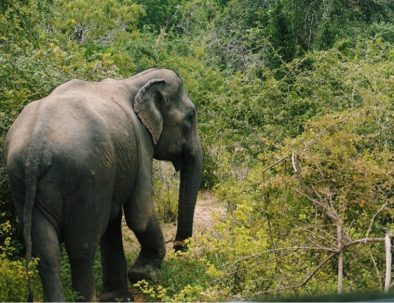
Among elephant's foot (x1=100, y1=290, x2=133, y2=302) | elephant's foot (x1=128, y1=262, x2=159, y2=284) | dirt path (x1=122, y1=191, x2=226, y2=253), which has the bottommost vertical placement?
dirt path (x1=122, y1=191, x2=226, y2=253)

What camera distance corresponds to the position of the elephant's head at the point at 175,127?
27.2ft

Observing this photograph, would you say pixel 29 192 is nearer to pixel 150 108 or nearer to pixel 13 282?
pixel 13 282

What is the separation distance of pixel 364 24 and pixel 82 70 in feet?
35.5

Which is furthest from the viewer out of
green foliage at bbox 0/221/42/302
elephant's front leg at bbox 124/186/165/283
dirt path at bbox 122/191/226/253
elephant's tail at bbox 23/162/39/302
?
dirt path at bbox 122/191/226/253

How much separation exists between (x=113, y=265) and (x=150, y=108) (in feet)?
4.65

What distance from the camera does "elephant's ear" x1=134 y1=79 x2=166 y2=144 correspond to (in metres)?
8.18

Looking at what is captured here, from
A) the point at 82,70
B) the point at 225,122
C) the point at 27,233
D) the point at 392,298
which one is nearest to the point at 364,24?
the point at 225,122

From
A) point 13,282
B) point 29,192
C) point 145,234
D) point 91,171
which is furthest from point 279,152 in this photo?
point 13,282

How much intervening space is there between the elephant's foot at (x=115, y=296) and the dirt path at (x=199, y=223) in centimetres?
186

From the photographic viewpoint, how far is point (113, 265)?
325 inches

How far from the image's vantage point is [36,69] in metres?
9.48

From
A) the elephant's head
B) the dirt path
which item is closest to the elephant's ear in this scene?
the elephant's head

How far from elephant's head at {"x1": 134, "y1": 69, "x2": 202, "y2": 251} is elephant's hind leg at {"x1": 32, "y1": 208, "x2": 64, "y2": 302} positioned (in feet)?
5.99

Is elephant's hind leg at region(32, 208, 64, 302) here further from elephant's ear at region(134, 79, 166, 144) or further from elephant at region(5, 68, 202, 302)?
elephant's ear at region(134, 79, 166, 144)
